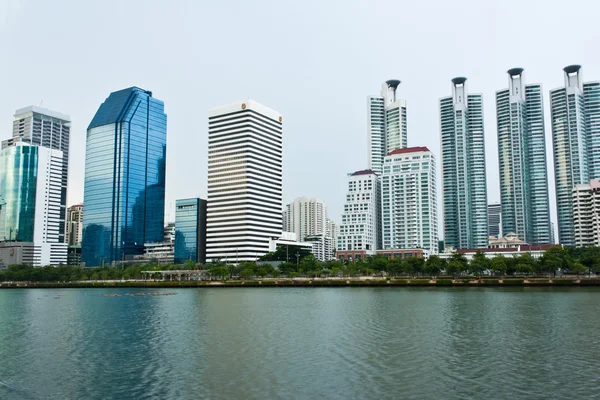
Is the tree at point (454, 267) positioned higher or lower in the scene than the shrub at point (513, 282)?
higher

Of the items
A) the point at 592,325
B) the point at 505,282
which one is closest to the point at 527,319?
the point at 592,325

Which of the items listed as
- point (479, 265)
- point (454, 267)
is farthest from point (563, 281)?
point (454, 267)

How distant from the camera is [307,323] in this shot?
6247 centimetres

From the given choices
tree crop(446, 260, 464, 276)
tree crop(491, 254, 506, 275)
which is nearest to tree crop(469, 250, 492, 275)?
tree crop(491, 254, 506, 275)

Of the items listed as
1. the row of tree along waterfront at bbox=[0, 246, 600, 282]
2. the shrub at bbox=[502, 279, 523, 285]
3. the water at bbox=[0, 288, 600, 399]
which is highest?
the row of tree along waterfront at bbox=[0, 246, 600, 282]

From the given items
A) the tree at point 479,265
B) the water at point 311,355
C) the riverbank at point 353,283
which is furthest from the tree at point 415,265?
the water at point 311,355

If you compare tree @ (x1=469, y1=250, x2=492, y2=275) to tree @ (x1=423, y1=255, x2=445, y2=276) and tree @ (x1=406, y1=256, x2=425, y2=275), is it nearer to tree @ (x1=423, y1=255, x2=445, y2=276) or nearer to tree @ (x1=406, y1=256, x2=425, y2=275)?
tree @ (x1=423, y1=255, x2=445, y2=276)

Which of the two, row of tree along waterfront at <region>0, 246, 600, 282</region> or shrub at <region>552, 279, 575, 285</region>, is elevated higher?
row of tree along waterfront at <region>0, 246, 600, 282</region>

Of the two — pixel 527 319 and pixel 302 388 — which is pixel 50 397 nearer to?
pixel 302 388

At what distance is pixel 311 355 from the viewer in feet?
139

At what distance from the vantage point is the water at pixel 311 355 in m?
32.3

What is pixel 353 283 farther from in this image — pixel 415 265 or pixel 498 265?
pixel 498 265

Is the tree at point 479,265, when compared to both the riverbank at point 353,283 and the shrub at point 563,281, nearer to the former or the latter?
the riverbank at point 353,283

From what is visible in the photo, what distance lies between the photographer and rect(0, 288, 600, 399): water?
3231cm
